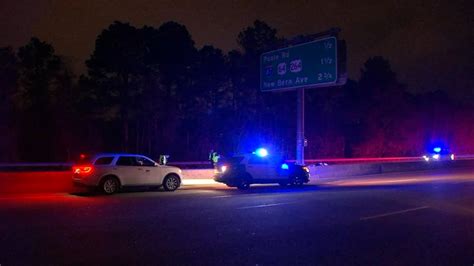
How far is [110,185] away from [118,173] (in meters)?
0.52

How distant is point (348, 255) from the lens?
362 inches

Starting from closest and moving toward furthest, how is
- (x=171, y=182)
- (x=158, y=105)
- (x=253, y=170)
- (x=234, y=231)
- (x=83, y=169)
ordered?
(x=234, y=231)
(x=83, y=169)
(x=171, y=182)
(x=253, y=170)
(x=158, y=105)

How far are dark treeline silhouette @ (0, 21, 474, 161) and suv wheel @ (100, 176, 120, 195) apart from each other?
28.2m

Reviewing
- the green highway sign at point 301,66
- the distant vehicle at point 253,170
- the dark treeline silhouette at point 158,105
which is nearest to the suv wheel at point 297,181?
the distant vehicle at point 253,170

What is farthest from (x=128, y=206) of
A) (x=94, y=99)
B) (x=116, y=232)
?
(x=94, y=99)

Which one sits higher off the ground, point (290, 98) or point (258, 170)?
point (290, 98)

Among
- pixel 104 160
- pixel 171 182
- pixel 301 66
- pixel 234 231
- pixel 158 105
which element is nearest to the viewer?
pixel 234 231

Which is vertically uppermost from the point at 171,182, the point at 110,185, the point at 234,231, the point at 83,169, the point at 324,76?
the point at 324,76

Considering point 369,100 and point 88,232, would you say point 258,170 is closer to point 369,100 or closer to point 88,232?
point 88,232

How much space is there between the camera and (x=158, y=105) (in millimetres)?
52750

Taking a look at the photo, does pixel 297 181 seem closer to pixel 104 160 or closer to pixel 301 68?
pixel 301 68

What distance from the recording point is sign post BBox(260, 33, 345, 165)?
26.7 m

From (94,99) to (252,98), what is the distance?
1769cm

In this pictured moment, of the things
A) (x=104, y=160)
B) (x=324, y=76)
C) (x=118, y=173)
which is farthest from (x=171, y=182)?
(x=324, y=76)
